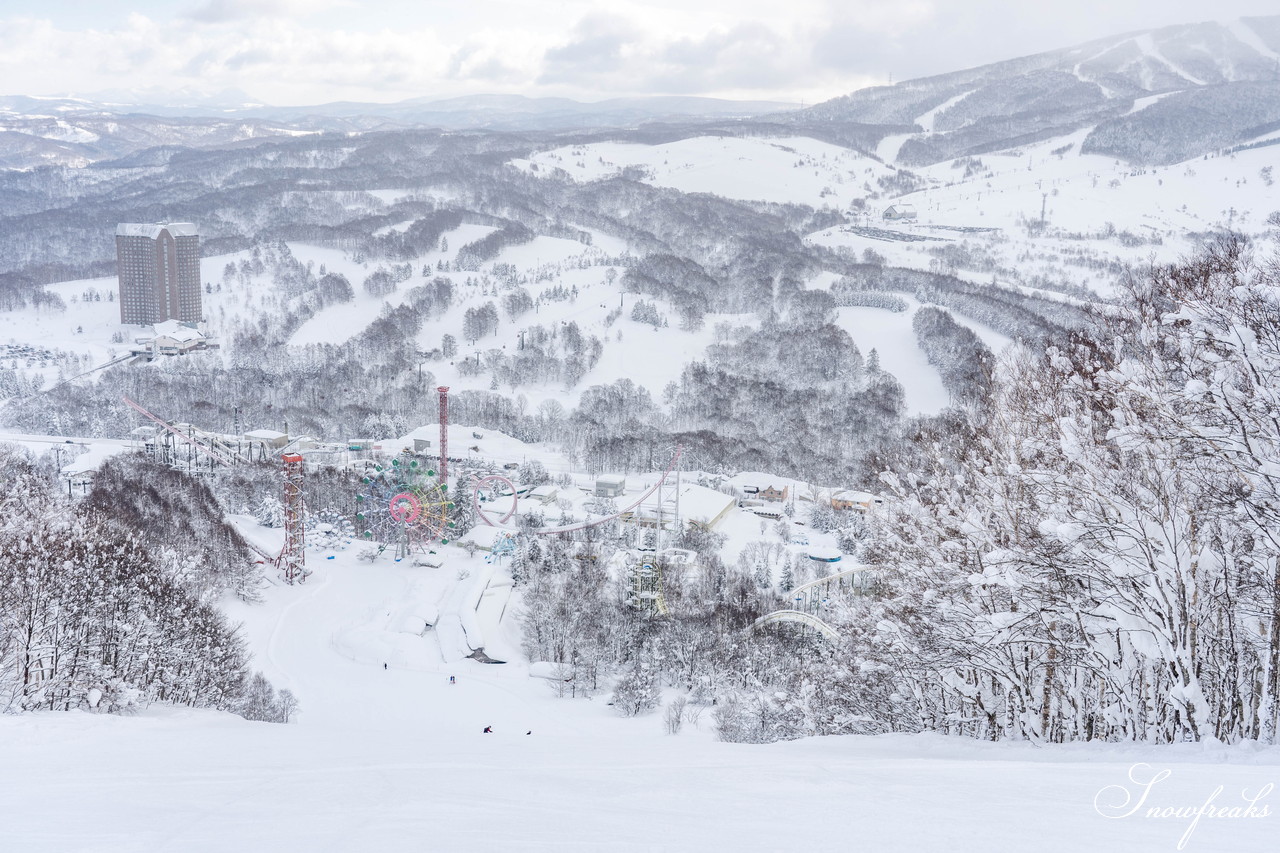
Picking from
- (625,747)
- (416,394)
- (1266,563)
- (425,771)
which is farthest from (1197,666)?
(416,394)

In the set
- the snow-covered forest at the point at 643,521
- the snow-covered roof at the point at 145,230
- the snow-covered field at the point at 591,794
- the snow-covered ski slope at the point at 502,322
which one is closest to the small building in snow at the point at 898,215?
the snow-covered forest at the point at 643,521

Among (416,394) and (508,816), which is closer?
(508,816)

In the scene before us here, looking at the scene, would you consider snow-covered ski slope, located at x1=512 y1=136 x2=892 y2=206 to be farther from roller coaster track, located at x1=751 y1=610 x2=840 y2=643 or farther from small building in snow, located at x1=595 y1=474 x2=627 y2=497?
roller coaster track, located at x1=751 y1=610 x2=840 y2=643

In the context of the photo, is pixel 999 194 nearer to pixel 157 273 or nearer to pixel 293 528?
pixel 157 273

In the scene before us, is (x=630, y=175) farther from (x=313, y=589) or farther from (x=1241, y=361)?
(x=1241, y=361)

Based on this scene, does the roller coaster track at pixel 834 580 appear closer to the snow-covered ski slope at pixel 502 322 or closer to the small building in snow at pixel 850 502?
the small building in snow at pixel 850 502

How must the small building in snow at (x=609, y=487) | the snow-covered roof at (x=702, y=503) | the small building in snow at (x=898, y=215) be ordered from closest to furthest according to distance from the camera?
the snow-covered roof at (x=702, y=503)
the small building in snow at (x=609, y=487)
the small building in snow at (x=898, y=215)
